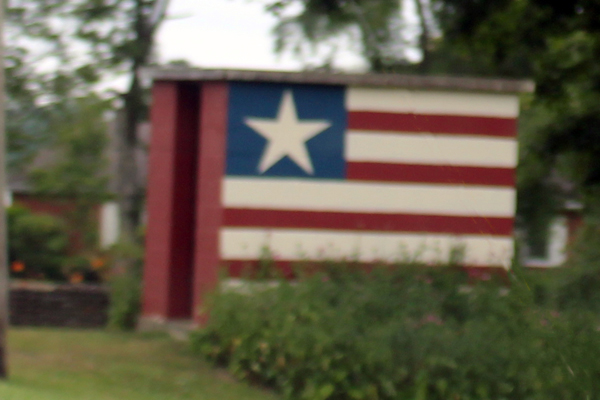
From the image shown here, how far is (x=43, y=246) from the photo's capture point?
20781 millimetres

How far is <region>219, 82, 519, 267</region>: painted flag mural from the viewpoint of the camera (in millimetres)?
8688

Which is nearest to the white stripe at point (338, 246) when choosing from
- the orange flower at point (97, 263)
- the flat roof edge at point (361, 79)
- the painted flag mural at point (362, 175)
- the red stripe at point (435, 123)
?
the painted flag mural at point (362, 175)

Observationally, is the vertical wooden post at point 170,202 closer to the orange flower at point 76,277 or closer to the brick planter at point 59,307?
the brick planter at point 59,307

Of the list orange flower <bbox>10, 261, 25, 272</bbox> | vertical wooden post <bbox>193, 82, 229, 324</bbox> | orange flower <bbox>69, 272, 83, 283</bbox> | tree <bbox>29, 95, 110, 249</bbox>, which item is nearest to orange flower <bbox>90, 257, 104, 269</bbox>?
orange flower <bbox>69, 272, 83, 283</bbox>

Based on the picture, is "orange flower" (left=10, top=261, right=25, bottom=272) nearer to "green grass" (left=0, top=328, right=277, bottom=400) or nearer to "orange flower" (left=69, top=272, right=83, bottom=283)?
"orange flower" (left=69, top=272, right=83, bottom=283)

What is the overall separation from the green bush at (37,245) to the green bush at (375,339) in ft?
43.9

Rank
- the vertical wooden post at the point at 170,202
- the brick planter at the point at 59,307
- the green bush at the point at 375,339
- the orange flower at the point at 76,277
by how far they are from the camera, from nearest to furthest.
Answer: the green bush at the point at 375,339
the vertical wooden post at the point at 170,202
the brick planter at the point at 59,307
the orange flower at the point at 76,277

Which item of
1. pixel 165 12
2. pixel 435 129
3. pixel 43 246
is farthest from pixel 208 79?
pixel 43 246

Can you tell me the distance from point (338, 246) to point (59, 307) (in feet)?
20.5

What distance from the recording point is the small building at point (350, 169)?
342 inches

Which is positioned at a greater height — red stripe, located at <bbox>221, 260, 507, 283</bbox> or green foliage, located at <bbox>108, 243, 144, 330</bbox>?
red stripe, located at <bbox>221, 260, 507, 283</bbox>

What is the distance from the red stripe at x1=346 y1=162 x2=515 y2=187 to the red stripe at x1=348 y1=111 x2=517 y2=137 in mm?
397

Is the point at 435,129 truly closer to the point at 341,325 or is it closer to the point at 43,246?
the point at 341,325

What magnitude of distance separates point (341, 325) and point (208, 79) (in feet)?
11.2
